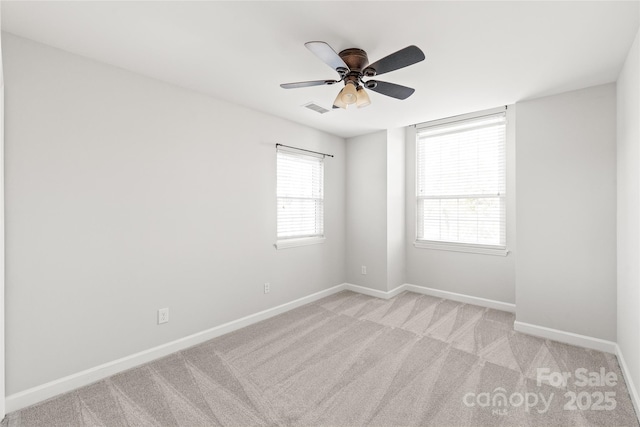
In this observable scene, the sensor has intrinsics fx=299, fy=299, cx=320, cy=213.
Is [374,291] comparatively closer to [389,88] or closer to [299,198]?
[299,198]

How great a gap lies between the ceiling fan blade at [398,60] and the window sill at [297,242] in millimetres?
→ 2406

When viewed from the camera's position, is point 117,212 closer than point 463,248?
Yes

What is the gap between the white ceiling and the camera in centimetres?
178

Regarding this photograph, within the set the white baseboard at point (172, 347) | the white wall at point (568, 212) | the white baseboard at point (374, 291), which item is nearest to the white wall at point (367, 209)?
the white baseboard at point (374, 291)

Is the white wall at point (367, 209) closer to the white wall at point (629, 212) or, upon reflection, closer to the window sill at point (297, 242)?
the window sill at point (297, 242)

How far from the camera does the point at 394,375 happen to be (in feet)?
8.01

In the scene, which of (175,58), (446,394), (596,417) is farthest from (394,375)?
(175,58)

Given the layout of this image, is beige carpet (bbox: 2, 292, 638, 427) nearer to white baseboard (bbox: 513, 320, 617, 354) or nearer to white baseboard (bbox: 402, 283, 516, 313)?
white baseboard (bbox: 513, 320, 617, 354)

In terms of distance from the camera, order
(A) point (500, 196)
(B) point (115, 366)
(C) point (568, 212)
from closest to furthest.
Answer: (B) point (115, 366)
(C) point (568, 212)
(A) point (500, 196)

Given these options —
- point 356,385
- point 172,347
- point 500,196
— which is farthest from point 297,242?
point 500,196

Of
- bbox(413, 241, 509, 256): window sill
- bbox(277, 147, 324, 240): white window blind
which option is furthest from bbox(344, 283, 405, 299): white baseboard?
bbox(277, 147, 324, 240): white window blind

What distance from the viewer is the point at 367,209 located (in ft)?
15.3

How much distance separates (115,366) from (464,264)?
13.8 feet

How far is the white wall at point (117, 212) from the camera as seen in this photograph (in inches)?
82.4
